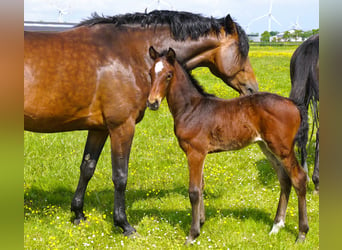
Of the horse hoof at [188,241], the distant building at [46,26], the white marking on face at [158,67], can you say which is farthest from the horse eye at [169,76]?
the distant building at [46,26]

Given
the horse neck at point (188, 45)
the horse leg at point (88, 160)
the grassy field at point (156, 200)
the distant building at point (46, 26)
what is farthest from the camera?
the distant building at point (46, 26)

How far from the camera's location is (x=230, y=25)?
14.8ft

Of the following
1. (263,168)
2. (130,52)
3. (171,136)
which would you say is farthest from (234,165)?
(130,52)

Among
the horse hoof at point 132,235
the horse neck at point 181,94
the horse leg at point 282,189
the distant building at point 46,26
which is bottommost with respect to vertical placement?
the horse hoof at point 132,235

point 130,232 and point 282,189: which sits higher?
point 282,189

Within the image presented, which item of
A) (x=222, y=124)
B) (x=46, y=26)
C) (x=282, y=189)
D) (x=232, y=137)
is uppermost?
(x=46, y=26)

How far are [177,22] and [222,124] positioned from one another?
1.47m

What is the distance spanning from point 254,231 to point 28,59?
3.25 m

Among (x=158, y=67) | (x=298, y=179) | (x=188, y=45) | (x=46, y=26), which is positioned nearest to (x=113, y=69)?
(x=158, y=67)

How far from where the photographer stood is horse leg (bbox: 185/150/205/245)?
3.85 meters

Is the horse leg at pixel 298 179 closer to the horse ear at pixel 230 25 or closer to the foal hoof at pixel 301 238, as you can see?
the foal hoof at pixel 301 238

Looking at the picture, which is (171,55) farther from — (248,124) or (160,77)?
(248,124)

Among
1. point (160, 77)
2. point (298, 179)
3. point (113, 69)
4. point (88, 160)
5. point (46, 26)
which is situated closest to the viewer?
point (160, 77)

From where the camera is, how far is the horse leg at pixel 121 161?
413 cm
